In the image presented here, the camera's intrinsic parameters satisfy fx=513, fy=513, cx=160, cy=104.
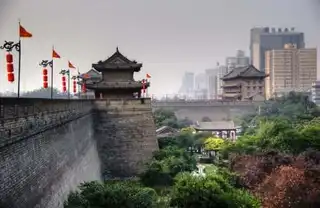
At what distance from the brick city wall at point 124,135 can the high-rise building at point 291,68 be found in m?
77.5

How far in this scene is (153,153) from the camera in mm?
24781

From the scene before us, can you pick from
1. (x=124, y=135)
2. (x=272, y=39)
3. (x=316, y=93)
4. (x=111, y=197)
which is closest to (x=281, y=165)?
(x=124, y=135)

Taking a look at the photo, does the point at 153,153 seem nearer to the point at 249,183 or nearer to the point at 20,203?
the point at 249,183

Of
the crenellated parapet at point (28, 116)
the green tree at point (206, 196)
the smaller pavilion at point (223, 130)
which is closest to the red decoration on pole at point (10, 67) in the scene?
the crenellated parapet at point (28, 116)

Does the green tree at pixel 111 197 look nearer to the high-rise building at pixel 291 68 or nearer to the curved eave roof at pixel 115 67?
the curved eave roof at pixel 115 67

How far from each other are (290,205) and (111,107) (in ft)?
38.5

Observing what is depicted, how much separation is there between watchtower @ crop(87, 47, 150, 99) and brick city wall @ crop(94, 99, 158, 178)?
1.78m

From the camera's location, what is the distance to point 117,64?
26.5 m

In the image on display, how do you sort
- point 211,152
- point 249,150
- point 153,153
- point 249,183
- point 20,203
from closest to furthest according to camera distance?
point 20,203, point 249,183, point 153,153, point 249,150, point 211,152

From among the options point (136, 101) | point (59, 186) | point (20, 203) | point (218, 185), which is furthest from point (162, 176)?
point (20, 203)

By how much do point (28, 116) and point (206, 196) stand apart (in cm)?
671

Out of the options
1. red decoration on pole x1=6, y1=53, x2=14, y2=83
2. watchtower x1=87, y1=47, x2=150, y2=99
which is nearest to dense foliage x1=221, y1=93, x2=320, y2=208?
watchtower x1=87, y1=47, x2=150, y2=99

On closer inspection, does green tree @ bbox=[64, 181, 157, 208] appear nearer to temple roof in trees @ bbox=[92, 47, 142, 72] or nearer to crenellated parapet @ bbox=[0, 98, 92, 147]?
crenellated parapet @ bbox=[0, 98, 92, 147]

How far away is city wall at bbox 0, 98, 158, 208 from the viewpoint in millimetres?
9156
